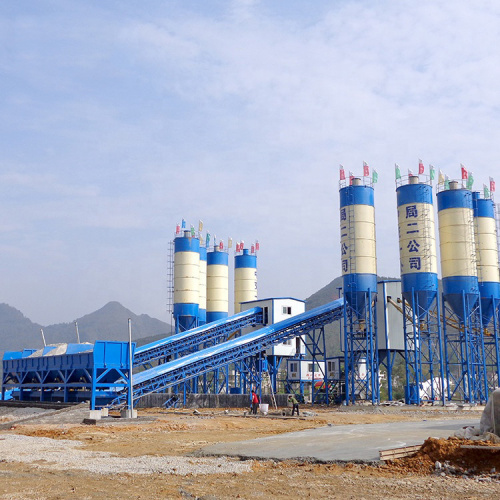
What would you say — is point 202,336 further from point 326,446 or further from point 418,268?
point 326,446

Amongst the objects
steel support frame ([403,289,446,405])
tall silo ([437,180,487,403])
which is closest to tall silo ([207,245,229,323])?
steel support frame ([403,289,446,405])

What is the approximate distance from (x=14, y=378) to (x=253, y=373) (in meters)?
20.3

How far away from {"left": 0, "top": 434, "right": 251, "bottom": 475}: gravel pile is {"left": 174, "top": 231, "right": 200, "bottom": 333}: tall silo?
39.5 meters

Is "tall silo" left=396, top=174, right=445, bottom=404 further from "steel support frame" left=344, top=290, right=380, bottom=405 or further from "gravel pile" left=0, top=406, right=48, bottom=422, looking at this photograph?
"gravel pile" left=0, top=406, right=48, bottom=422

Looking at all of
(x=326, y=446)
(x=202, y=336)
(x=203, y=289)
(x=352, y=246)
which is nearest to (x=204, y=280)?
(x=203, y=289)

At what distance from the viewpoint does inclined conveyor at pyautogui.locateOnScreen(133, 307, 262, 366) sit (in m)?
52.0

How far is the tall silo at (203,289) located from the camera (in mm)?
62666

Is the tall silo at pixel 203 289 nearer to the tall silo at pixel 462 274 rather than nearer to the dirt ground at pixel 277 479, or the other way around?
the tall silo at pixel 462 274

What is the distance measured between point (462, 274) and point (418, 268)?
4619 millimetres

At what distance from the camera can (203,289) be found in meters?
63.6

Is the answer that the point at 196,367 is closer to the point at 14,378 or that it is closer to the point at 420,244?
the point at 14,378

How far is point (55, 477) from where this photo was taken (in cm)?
1431

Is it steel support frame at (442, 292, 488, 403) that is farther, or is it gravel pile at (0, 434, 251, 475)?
steel support frame at (442, 292, 488, 403)

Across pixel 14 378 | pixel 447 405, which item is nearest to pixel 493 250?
pixel 447 405
